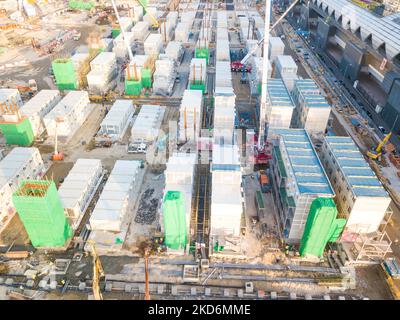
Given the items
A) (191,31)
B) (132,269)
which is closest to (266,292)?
(132,269)

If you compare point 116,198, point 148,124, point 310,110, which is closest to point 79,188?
point 116,198

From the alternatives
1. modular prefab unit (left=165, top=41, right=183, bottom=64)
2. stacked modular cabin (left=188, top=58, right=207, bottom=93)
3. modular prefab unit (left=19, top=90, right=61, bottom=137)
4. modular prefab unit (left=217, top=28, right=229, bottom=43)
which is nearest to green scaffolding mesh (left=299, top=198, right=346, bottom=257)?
stacked modular cabin (left=188, top=58, right=207, bottom=93)

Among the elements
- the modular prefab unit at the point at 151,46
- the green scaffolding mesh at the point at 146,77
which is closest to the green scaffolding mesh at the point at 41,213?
the green scaffolding mesh at the point at 146,77

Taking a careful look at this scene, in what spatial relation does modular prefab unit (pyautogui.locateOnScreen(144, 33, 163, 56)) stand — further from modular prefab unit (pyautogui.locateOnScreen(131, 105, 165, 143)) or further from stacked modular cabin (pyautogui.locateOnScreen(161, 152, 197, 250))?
stacked modular cabin (pyautogui.locateOnScreen(161, 152, 197, 250))

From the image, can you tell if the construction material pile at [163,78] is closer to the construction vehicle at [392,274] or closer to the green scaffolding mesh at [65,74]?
the green scaffolding mesh at [65,74]

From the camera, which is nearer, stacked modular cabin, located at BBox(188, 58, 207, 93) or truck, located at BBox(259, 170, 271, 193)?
truck, located at BBox(259, 170, 271, 193)
